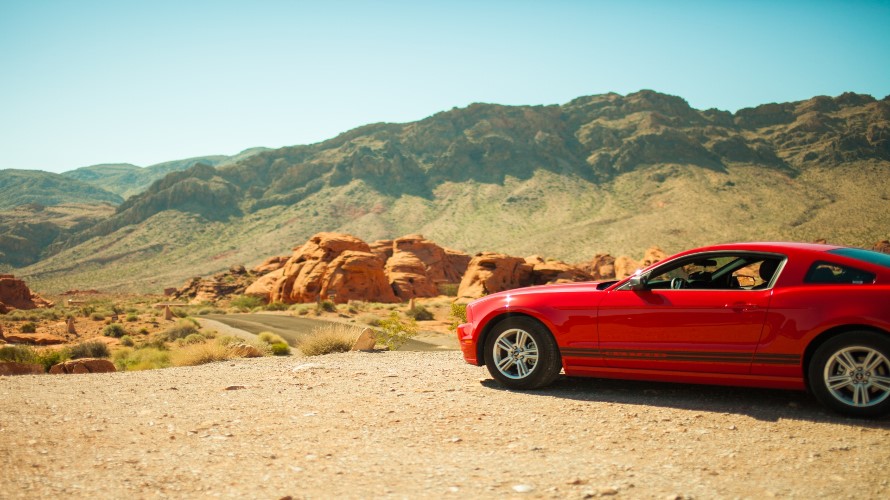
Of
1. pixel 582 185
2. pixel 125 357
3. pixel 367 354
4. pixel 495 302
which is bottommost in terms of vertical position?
pixel 125 357

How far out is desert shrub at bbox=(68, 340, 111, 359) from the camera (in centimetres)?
1766

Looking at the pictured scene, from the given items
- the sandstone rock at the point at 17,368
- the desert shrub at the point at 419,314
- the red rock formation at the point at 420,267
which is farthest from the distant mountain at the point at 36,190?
the sandstone rock at the point at 17,368

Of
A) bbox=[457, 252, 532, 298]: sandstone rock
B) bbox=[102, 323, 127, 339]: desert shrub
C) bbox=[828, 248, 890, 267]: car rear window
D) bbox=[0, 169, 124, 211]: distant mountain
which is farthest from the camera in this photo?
bbox=[0, 169, 124, 211]: distant mountain

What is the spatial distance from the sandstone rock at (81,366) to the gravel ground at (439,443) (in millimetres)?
4165

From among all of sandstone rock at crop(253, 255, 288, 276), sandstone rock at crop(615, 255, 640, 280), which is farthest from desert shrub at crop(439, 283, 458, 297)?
A: sandstone rock at crop(253, 255, 288, 276)

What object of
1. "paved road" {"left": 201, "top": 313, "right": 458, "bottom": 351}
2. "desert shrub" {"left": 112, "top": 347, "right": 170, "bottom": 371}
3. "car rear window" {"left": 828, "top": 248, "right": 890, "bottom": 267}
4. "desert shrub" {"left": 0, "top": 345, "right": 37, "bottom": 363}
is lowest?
"paved road" {"left": 201, "top": 313, "right": 458, "bottom": 351}

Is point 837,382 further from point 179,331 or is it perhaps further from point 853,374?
point 179,331

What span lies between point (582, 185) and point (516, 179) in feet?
34.1

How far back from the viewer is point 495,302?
6922mm

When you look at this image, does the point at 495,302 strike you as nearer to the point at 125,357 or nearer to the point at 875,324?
the point at 875,324

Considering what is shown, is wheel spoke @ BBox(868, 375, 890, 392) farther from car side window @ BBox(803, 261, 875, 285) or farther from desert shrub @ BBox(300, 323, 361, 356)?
desert shrub @ BBox(300, 323, 361, 356)

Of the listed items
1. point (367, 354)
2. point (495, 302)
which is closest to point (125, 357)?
point (367, 354)

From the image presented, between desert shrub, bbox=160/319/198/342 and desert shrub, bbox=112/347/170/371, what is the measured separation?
5.94m

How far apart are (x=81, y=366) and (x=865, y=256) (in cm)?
1206
